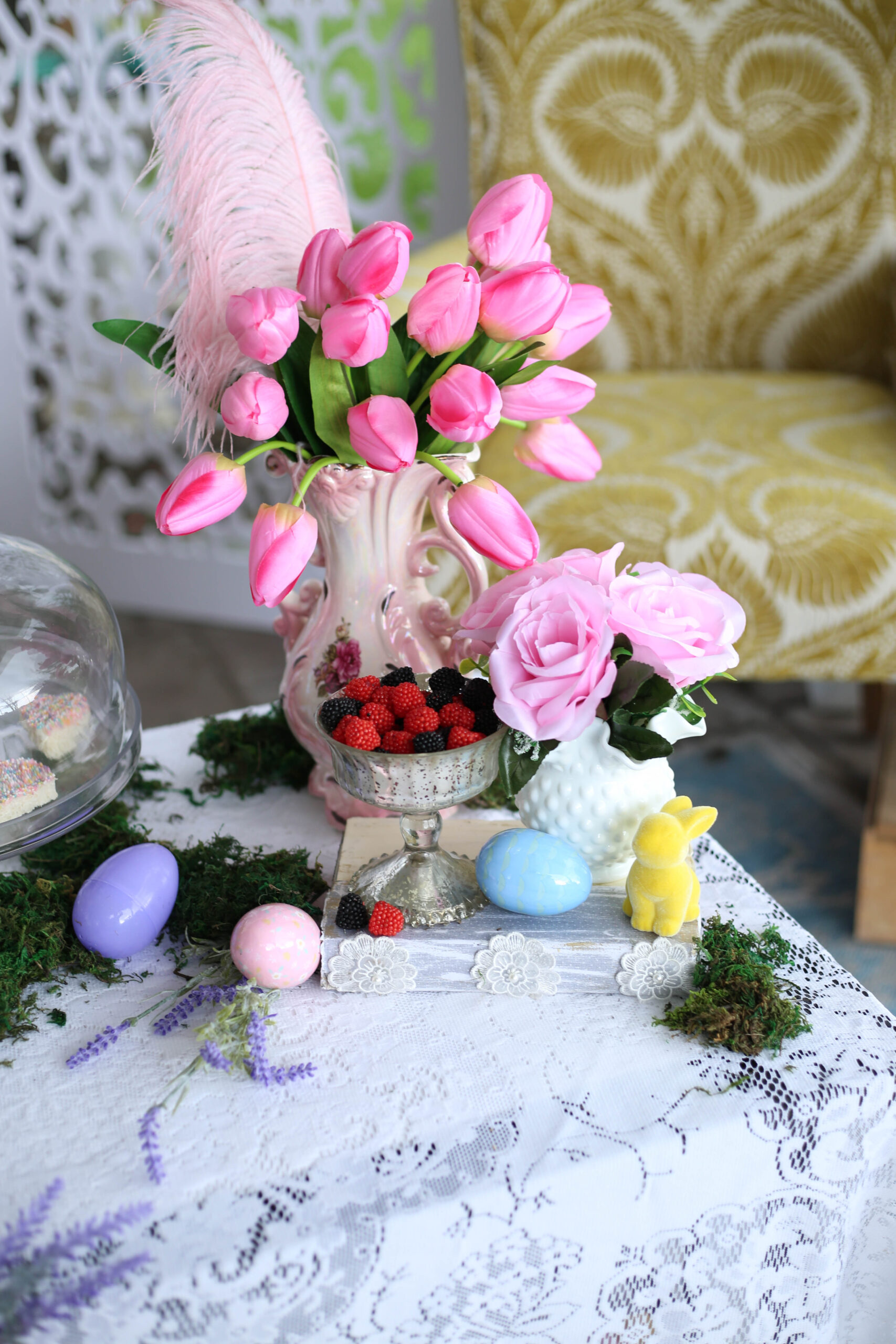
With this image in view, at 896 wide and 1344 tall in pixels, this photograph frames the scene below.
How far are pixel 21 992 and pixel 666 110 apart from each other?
1556mm

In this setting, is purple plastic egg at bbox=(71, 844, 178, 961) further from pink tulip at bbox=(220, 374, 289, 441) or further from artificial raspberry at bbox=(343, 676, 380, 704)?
pink tulip at bbox=(220, 374, 289, 441)

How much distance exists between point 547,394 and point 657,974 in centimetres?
39

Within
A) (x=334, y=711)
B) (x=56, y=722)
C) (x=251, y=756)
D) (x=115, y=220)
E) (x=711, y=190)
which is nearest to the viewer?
(x=334, y=711)

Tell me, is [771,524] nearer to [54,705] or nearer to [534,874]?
[534,874]

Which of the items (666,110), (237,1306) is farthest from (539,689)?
(666,110)

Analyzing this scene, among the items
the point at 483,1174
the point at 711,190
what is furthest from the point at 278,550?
the point at 711,190

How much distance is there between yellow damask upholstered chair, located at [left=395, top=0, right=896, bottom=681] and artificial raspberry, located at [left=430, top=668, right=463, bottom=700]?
78 centimetres

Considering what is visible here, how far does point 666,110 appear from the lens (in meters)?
1.64

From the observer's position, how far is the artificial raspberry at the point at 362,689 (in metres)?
0.67

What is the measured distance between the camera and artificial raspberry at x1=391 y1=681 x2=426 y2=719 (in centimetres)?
65

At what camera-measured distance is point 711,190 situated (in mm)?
1650

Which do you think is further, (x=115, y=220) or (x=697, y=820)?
(x=115, y=220)

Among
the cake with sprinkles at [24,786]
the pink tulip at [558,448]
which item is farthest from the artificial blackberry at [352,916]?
the pink tulip at [558,448]

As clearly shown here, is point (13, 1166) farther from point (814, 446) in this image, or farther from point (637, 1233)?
point (814, 446)
